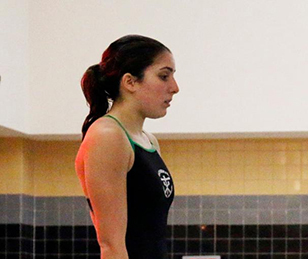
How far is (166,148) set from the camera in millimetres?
4152

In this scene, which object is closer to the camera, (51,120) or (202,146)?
(51,120)

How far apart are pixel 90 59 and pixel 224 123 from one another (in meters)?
0.60

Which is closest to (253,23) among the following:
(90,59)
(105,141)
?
(90,59)

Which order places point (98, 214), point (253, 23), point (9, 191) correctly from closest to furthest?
point (98, 214) < point (253, 23) < point (9, 191)

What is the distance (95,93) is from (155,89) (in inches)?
4.3

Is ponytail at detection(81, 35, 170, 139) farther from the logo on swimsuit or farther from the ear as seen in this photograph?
the logo on swimsuit

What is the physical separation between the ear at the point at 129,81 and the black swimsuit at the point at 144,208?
0.06m

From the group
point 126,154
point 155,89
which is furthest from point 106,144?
point 155,89

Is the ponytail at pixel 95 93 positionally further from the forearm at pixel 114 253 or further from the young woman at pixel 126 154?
the forearm at pixel 114 253

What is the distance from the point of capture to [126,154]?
4.81 feet

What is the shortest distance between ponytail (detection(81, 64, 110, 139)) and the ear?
0.14ft

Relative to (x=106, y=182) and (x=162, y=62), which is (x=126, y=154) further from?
(x=162, y=62)

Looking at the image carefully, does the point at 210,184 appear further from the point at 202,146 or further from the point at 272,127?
the point at 272,127

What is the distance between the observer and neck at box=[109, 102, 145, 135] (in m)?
1.52
